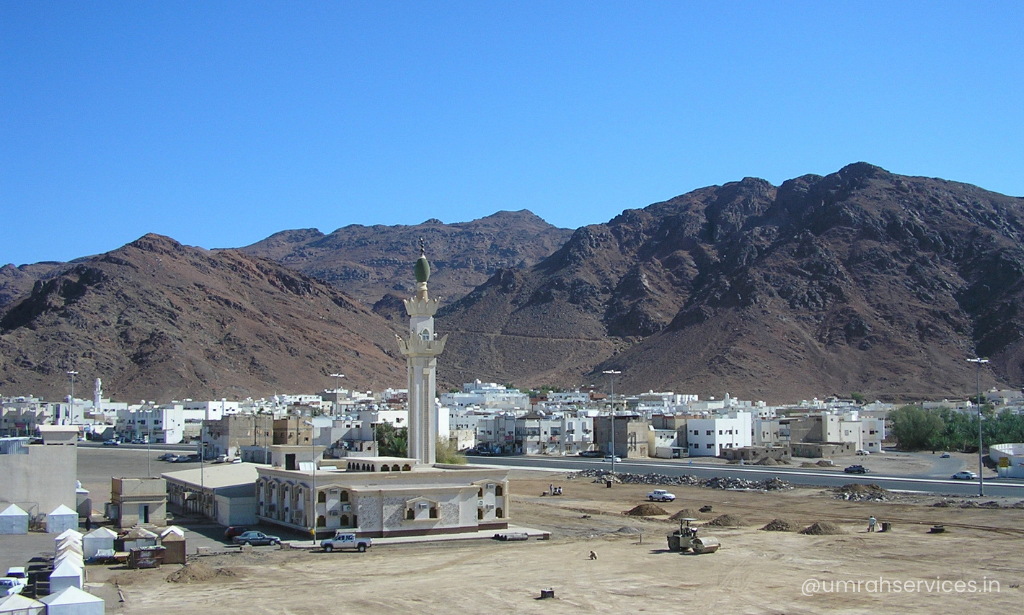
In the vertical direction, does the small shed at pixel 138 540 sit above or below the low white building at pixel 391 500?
below

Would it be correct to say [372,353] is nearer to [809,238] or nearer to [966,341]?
[809,238]

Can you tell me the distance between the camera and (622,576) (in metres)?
28.8

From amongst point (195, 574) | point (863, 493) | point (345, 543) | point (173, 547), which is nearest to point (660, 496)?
point (863, 493)

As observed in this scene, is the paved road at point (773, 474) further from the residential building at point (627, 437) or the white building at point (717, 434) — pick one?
the white building at point (717, 434)

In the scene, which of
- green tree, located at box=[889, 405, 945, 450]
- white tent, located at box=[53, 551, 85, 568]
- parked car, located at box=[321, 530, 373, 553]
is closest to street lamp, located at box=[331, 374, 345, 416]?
green tree, located at box=[889, 405, 945, 450]

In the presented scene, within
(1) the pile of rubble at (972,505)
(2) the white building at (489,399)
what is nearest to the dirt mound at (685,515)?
(1) the pile of rubble at (972,505)

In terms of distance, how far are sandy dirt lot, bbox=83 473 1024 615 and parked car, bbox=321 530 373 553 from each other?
556 millimetres

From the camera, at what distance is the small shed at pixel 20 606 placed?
2139 cm

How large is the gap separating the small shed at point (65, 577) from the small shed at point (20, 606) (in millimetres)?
2721

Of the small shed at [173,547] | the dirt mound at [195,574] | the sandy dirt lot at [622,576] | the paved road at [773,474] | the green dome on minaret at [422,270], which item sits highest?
the green dome on minaret at [422,270]

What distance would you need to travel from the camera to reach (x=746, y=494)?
54.5 meters

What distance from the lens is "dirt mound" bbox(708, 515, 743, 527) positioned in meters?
40.9

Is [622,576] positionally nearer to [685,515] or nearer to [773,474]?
[685,515]

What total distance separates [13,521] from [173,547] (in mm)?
9166
